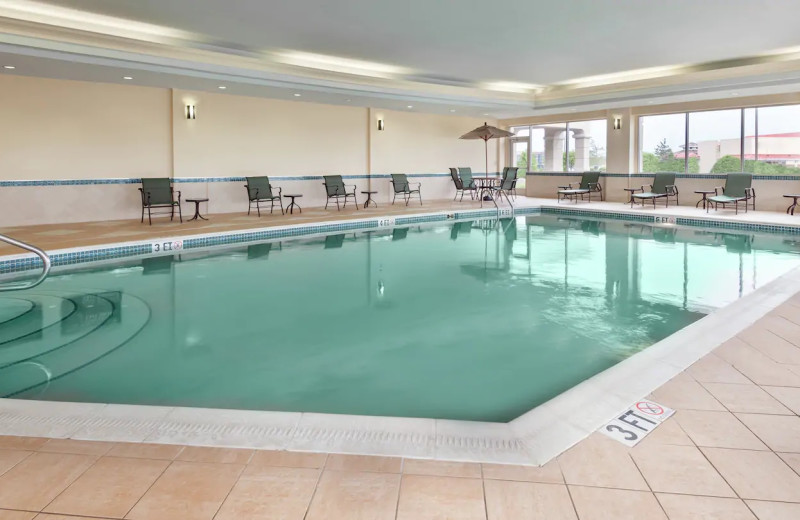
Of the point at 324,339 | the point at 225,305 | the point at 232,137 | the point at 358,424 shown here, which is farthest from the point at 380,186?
the point at 358,424

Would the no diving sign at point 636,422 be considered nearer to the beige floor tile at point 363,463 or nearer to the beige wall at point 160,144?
the beige floor tile at point 363,463

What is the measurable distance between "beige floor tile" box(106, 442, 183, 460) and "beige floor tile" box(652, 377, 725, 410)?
1962 millimetres

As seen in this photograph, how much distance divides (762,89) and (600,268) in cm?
582

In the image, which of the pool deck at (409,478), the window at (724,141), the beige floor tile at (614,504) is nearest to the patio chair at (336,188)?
the window at (724,141)

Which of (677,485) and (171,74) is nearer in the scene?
(677,485)

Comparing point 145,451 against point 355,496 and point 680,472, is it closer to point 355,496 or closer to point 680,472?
point 355,496

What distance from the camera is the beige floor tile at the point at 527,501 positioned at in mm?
1626

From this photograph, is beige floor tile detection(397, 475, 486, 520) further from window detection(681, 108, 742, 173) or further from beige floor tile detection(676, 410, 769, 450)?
window detection(681, 108, 742, 173)

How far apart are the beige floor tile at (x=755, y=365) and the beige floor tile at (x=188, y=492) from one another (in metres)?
2.37

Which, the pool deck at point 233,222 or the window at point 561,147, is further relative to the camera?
the window at point 561,147

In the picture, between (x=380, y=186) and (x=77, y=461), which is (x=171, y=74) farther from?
(x=77, y=461)

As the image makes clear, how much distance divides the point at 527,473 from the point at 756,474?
29.1 inches

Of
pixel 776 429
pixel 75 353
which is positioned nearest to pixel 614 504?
pixel 776 429

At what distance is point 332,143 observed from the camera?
38.2 feet
